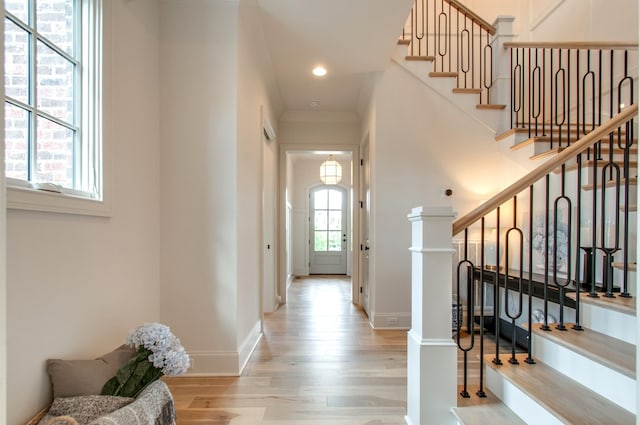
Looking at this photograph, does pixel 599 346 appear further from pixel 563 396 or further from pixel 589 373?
pixel 563 396

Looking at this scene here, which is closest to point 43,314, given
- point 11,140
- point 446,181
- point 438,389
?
point 11,140

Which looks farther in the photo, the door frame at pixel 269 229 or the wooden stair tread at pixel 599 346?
the door frame at pixel 269 229

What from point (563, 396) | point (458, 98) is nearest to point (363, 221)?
point (458, 98)

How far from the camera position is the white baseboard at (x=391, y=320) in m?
3.75

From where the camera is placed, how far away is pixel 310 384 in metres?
2.43

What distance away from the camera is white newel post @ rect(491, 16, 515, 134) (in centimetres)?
376

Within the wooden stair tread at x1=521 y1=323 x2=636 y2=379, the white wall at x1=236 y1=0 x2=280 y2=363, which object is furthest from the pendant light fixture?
the wooden stair tread at x1=521 y1=323 x2=636 y2=379

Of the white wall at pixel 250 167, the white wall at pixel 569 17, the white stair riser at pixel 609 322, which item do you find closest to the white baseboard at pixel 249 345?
the white wall at pixel 250 167

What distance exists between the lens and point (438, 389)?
5.68ft

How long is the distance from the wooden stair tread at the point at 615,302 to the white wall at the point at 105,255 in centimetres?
266

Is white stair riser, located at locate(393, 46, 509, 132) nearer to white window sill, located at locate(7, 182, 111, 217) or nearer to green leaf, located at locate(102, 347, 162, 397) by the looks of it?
white window sill, located at locate(7, 182, 111, 217)

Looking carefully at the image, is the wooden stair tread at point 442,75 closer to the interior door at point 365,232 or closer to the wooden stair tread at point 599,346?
the interior door at point 365,232

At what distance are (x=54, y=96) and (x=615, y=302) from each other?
2.97 meters

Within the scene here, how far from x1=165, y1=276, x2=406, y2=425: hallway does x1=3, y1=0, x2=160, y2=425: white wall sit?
703 mm
